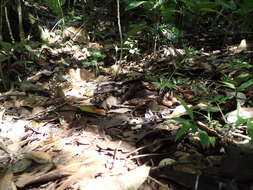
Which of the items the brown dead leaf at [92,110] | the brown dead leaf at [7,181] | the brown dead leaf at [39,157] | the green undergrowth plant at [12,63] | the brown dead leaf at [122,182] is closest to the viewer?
the brown dead leaf at [122,182]

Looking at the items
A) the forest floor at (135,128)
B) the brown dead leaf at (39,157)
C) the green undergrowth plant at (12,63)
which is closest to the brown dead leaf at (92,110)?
the forest floor at (135,128)

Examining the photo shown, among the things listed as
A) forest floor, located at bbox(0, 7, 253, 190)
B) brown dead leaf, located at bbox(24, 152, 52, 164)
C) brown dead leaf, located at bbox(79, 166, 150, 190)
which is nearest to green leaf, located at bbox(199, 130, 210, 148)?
forest floor, located at bbox(0, 7, 253, 190)

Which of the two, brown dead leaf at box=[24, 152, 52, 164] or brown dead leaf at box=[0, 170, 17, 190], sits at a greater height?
brown dead leaf at box=[24, 152, 52, 164]

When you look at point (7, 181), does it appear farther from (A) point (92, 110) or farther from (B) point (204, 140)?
(B) point (204, 140)

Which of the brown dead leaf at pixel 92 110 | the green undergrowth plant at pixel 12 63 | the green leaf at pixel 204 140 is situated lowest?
the brown dead leaf at pixel 92 110

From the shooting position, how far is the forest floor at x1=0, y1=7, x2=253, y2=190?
1138mm

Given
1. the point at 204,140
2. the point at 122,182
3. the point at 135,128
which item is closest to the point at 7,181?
the point at 122,182

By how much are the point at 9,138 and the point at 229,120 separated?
49.4 inches

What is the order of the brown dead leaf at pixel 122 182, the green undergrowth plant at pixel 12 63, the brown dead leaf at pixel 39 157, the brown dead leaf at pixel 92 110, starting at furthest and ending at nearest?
the green undergrowth plant at pixel 12 63 < the brown dead leaf at pixel 92 110 < the brown dead leaf at pixel 39 157 < the brown dead leaf at pixel 122 182

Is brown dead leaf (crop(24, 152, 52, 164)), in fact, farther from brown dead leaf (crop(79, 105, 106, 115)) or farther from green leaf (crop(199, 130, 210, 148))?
green leaf (crop(199, 130, 210, 148))

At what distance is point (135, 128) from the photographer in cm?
160

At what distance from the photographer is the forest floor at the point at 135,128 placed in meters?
1.14

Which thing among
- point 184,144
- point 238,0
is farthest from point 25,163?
point 238,0

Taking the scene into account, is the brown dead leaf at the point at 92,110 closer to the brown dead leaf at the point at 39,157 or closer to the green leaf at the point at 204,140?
the brown dead leaf at the point at 39,157
